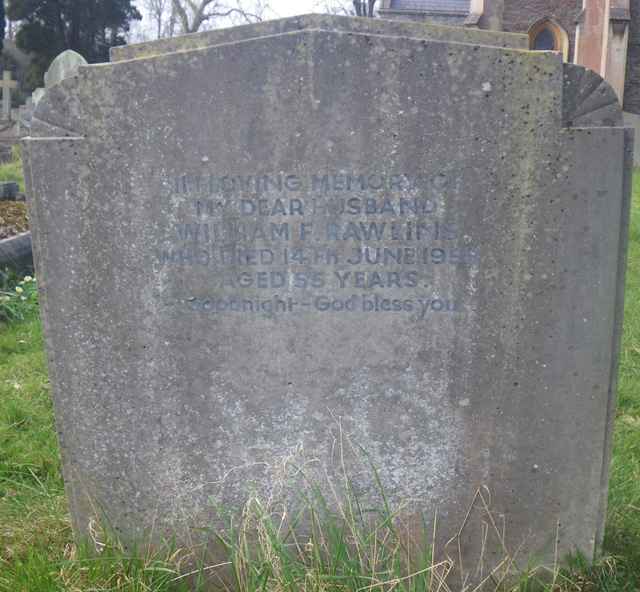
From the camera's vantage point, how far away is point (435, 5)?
32562 millimetres

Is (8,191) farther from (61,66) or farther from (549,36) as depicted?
(549,36)

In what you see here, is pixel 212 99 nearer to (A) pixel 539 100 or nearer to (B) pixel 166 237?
(B) pixel 166 237

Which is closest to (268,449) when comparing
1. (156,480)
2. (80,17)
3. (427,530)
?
(156,480)

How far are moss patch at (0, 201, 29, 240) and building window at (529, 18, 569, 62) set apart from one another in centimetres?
1888

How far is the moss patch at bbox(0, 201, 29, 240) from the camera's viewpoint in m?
7.69

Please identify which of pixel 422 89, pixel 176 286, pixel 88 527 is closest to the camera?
pixel 422 89

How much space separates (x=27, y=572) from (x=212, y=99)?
5.57 feet

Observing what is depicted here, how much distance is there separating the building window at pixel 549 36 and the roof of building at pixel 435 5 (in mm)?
8553

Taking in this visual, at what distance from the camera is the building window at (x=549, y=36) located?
23578 millimetres

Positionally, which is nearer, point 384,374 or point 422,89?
point 422,89

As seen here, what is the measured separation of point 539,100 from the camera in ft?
7.82

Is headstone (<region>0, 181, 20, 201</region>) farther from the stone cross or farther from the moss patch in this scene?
the stone cross

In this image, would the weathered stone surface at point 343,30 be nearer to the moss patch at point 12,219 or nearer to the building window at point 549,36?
the moss patch at point 12,219

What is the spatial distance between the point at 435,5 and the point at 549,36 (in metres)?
9.81
